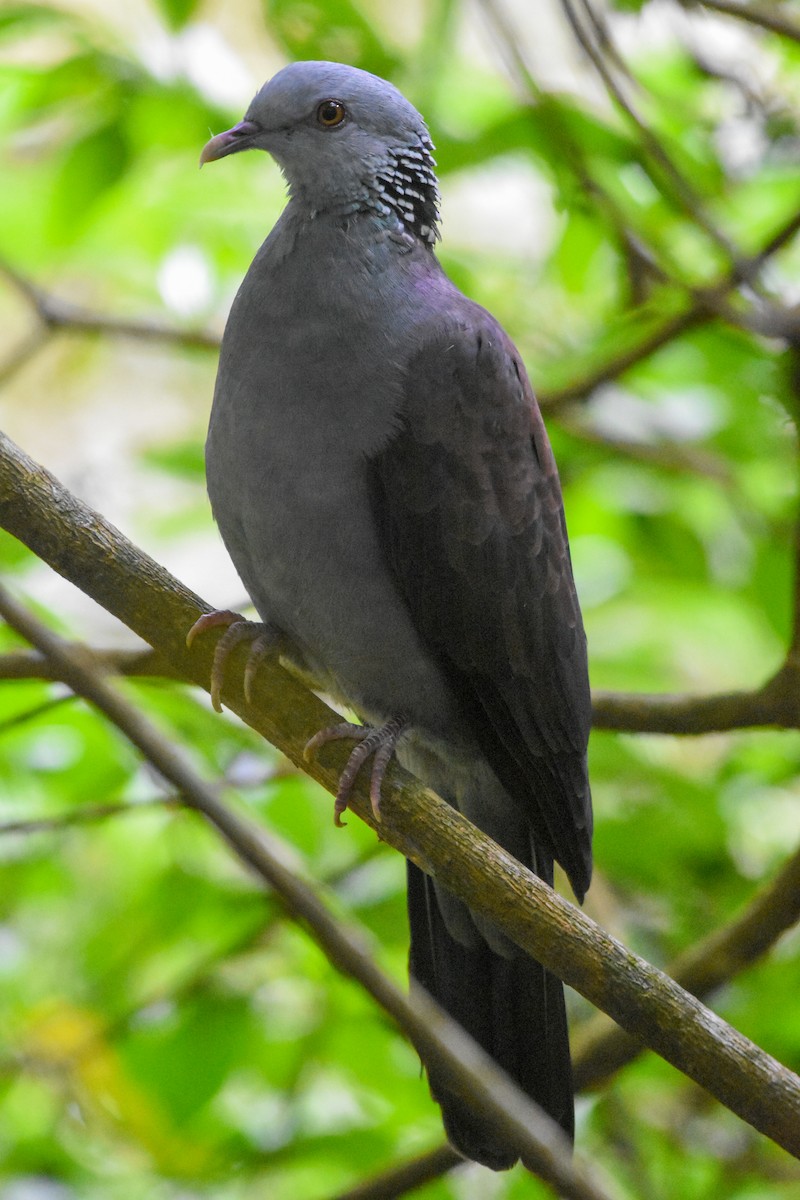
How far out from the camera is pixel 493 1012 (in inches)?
104

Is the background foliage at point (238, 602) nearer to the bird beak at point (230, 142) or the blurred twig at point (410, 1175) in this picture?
the blurred twig at point (410, 1175)

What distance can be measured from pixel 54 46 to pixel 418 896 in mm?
5052

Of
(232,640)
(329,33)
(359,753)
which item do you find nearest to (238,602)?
(232,640)

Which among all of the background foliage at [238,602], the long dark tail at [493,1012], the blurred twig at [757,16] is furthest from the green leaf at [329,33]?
the long dark tail at [493,1012]

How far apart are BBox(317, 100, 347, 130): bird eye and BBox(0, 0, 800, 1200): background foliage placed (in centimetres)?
42

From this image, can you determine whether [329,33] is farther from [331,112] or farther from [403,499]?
[403,499]

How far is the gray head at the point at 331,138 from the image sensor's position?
2.53 metres

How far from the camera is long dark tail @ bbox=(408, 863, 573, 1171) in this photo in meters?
2.43

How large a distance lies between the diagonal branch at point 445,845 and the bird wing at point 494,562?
1.24 ft

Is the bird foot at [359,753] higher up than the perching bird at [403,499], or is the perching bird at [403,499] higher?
the perching bird at [403,499]

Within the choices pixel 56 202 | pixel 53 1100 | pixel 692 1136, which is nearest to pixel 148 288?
pixel 56 202

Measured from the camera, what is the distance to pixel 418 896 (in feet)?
8.82

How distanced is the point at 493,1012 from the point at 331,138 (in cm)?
176

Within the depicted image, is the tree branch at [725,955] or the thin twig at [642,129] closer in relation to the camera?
the tree branch at [725,955]
